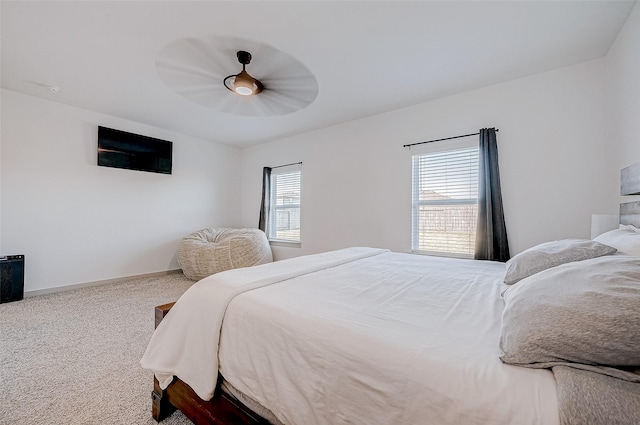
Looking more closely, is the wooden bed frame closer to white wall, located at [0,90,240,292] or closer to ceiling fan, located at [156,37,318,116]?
ceiling fan, located at [156,37,318,116]

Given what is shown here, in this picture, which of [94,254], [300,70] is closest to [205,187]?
[94,254]

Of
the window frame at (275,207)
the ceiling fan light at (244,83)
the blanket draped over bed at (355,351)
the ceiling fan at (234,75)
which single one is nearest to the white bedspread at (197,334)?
the blanket draped over bed at (355,351)

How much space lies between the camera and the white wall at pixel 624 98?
183 centimetres

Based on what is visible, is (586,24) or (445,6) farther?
(586,24)

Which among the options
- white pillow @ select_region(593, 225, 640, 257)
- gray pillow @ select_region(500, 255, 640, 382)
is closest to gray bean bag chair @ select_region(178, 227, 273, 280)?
gray pillow @ select_region(500, 255, 640, 382)

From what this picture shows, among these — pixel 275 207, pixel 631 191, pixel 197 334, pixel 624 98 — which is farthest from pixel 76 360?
pixel 624 98

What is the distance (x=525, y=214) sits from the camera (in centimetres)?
269

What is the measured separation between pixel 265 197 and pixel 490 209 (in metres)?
3.75

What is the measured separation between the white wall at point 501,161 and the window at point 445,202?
0.49ft

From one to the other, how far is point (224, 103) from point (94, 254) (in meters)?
2.95

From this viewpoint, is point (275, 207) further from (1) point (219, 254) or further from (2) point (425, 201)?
(2) point (425, 201)

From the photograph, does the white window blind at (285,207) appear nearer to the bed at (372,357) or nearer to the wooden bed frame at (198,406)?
the bed at (372,357)

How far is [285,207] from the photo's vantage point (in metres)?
5.02

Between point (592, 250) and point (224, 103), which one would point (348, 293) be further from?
point (224, 103)
